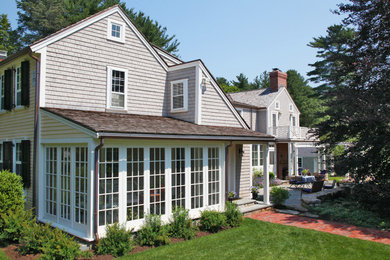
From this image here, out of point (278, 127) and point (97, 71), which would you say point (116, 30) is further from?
point (278, 127)

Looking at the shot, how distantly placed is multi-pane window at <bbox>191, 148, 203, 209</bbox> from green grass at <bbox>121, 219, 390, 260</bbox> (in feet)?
4.39

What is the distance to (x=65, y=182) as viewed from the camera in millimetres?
8727

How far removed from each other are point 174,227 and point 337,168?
26.5ft

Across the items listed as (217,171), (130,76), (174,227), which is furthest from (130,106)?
(174,227)

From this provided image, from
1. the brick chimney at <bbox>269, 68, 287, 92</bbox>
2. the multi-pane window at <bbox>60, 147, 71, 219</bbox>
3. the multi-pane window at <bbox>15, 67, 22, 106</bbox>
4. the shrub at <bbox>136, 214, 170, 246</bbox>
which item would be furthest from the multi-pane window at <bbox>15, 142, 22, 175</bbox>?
the brick chimney at <bbox>269, 68, 287, 92</bbox>

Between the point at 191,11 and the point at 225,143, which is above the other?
the point at 191,11

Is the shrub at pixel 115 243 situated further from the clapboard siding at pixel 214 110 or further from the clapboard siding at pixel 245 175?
the clapboard siding at pixel 245 175

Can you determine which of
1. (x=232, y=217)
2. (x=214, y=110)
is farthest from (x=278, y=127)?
(x=232, y=217)

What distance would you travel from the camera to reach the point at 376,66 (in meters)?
13.5

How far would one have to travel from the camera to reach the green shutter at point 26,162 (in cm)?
1004

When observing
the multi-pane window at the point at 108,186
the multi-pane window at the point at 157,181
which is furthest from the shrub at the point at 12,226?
the multi-pane window at the point at 157,181

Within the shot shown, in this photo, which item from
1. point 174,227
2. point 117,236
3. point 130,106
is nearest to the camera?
point 117,236

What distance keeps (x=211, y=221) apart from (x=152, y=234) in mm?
2100

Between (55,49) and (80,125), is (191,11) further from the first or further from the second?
(80,125)
